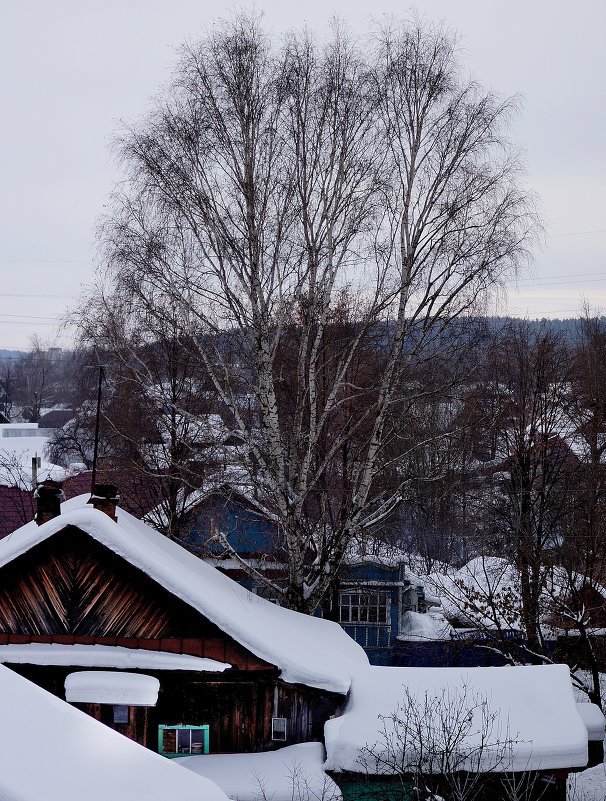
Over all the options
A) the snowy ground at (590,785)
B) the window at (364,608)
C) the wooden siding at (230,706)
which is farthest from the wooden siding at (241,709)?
the window at (364,608)

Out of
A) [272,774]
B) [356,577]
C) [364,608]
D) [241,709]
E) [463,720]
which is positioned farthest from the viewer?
[364,608]

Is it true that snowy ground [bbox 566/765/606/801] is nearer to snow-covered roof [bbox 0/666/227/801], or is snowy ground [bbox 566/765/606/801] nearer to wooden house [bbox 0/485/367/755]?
wooden house [bbox 0/485/367/755]

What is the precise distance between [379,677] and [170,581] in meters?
3.03

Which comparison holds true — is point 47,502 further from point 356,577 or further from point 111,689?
point 356,577

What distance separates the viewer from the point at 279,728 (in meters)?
10.5

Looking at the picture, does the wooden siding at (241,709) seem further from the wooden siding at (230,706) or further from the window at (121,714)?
the window at (121,714)

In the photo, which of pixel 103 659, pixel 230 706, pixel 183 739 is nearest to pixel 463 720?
pixel 230 706

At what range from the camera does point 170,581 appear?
9.92m

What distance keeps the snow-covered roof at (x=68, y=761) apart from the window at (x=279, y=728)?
18.6 feet

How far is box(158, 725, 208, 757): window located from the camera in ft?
33.8

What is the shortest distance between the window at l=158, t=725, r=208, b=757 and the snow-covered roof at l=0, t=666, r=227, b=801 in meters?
5.65

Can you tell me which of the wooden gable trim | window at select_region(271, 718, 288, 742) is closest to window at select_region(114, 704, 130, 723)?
the wooden gable trim

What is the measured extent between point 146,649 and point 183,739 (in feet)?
4.29

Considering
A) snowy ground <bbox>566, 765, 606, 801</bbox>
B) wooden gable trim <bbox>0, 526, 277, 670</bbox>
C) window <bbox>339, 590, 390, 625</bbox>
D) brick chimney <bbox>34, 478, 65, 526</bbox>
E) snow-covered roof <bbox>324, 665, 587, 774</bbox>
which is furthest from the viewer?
window <bbox>339, 590, 390, 625</bbox>
